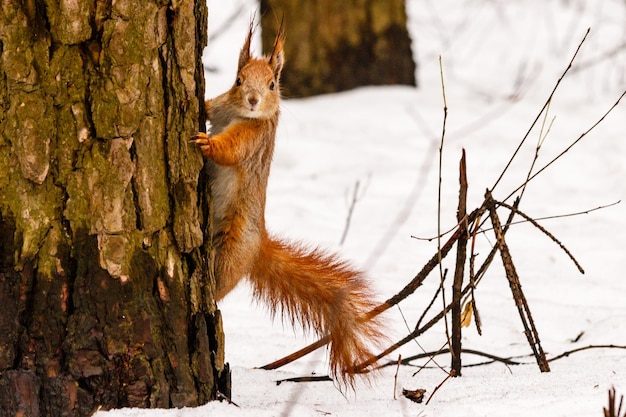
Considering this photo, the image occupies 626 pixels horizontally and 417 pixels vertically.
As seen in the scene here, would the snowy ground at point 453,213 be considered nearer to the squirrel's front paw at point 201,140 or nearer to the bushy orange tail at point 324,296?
the bushy orange tail at point 324,296

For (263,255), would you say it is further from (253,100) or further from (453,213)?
(453,213)

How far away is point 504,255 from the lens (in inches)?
108

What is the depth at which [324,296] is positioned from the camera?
2930 millimetres

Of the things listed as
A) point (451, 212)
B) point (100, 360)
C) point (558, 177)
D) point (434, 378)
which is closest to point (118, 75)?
point (100, 360)

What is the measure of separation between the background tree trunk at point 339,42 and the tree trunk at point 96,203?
435cm

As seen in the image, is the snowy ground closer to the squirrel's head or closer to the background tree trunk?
the background tree trunk

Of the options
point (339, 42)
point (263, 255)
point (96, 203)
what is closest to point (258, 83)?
point (263, 255)

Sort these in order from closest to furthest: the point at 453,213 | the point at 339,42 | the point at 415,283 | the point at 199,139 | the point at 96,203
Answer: the point at 96,203, the point at 199,139, the point at 415,283, the point at 453,213, the point at 339,42

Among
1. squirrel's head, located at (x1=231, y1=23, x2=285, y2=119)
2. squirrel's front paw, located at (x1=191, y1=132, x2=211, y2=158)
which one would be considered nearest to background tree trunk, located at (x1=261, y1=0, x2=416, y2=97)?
squirrel's head, located at (x1=231, y1=23, x2=285, y2=119)

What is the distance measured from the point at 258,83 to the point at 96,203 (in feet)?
3.09

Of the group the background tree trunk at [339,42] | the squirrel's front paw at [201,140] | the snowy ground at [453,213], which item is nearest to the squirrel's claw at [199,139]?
the squirrel's front paw at [201,140]

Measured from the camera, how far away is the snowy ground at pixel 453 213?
108 inches

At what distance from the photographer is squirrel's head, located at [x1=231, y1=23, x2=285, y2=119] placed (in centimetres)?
301

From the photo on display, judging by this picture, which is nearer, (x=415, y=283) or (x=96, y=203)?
(x=96, y=203)
